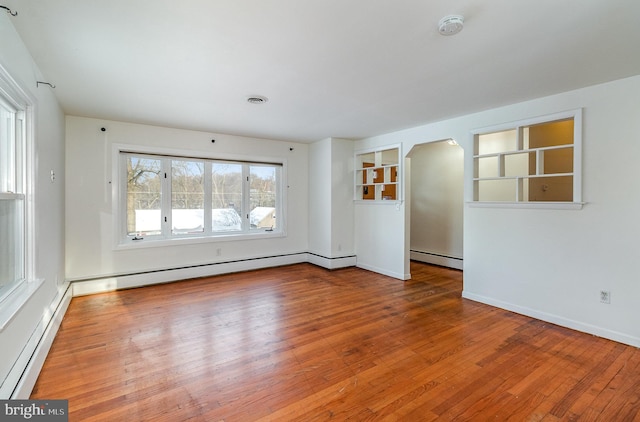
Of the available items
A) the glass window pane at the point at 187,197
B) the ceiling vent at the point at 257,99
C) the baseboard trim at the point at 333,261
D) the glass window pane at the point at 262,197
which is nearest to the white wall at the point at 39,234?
the glass window pane at the point at 187,197

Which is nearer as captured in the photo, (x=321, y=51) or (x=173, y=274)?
(x=321, y=51)

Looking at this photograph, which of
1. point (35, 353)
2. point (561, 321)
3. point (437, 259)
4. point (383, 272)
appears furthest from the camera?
point (437, 259)

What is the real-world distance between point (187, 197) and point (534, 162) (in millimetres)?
5104

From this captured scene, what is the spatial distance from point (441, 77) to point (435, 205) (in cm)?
370

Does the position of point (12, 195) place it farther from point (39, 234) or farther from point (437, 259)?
point (437, 259)

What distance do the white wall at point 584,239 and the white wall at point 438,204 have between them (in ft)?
6.13

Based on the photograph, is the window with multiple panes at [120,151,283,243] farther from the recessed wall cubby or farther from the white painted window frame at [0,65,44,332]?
the white painted window frame at [0,65,44,332]

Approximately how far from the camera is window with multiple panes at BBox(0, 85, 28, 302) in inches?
78.4

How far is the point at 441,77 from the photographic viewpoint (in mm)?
2689

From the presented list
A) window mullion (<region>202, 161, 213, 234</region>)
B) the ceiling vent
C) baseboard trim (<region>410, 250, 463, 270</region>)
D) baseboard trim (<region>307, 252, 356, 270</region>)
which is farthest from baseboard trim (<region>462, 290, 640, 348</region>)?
window mullion (<region>202, 161, 213, 234</region>)

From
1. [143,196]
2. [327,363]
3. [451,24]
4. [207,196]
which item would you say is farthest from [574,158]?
[143,196]

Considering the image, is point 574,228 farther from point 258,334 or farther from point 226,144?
point 226,144

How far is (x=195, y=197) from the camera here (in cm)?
492

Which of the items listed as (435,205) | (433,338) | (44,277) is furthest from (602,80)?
(44,277)
